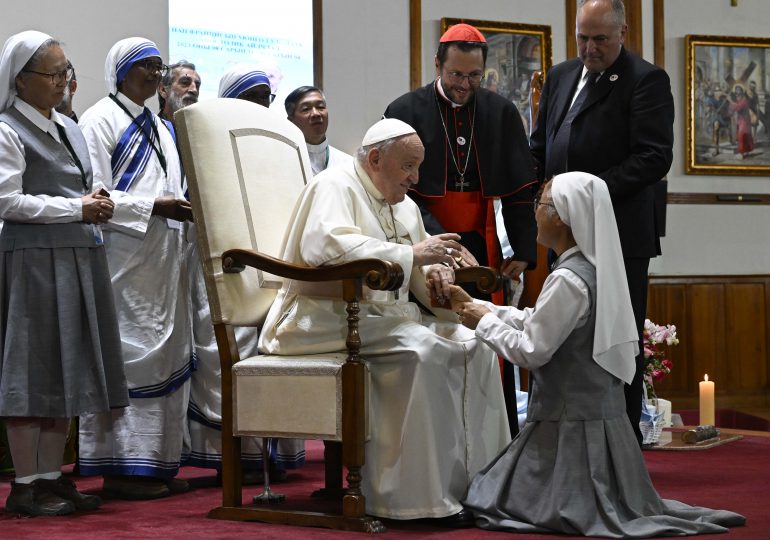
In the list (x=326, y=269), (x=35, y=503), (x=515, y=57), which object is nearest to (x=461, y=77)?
(x=326, y=269)

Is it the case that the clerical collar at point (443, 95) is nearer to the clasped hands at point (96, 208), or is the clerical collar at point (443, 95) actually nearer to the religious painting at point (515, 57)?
the clasped hands at point (96, 208)

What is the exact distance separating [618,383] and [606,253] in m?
0.43

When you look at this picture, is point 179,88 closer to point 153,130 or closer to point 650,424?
point 153,130

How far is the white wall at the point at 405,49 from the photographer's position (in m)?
7.64

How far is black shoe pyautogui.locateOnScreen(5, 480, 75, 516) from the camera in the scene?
12.4 feet

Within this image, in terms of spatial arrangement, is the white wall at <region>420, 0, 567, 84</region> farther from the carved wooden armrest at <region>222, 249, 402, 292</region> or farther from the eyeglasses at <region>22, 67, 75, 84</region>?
the carved wooden armrest at <region>222, 249, 402, 292</region>

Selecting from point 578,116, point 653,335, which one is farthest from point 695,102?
point 578,116

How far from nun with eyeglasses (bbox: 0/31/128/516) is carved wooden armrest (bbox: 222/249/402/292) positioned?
494 mm

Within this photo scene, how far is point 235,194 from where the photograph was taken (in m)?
3.94

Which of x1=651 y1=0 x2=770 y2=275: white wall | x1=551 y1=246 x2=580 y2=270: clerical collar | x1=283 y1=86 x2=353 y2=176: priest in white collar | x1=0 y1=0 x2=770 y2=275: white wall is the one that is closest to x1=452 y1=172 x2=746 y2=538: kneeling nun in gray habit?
x1=551 y1=246 x2=580 y2=270: clerical collar

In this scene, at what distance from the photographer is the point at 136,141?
14.7 ft

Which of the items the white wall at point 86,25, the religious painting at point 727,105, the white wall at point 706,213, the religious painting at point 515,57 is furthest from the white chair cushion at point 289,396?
the religious painting at point 727,105

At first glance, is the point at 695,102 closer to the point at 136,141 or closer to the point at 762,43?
the point at 762,43

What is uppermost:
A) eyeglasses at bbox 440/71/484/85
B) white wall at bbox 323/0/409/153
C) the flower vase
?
white wall at bbox 323/0/409/153
